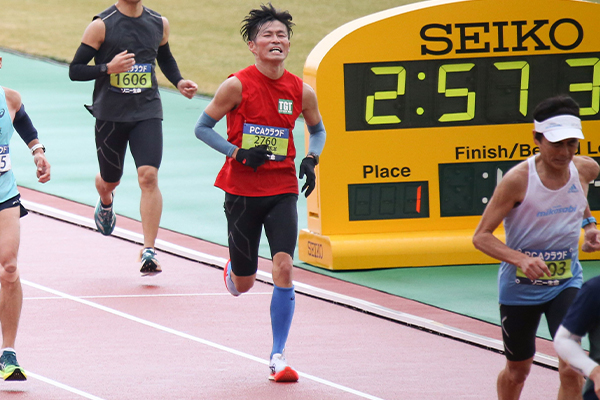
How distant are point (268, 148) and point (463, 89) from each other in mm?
3946

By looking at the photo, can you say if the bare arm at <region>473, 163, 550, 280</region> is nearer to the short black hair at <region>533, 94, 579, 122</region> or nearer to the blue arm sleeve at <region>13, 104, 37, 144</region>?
the short black hair at <region>533, 94, 579, 122</region>

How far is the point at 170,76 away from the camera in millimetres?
10711

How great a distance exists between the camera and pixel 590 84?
1132cm

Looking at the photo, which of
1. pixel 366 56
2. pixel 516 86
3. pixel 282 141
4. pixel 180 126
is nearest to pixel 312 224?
pixel 366 56

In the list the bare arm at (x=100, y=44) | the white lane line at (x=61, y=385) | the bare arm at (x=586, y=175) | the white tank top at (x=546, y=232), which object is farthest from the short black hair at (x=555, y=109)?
the bare arm at (x=100, y=44)

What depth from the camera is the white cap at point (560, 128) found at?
5766 millimetres

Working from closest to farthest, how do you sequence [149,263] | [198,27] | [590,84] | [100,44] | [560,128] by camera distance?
[560,128]
[149,263]
[100,44]
[590,84]
[198,27]

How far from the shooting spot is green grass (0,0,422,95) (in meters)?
25.4

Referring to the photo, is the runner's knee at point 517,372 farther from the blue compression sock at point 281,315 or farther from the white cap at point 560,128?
the blue compression sock at point 281,315

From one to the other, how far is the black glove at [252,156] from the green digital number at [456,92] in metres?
3.93

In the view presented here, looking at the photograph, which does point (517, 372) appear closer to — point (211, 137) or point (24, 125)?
point (211, 137)

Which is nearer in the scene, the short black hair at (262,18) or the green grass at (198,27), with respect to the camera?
the short black hair at (262,18)

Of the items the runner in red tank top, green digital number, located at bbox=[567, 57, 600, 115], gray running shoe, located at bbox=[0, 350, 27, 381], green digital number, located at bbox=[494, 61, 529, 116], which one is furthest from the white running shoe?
green digital number, located at bbox=[567, 57, 600, 115]

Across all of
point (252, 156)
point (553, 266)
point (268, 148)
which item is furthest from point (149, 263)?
point (553, 266)
